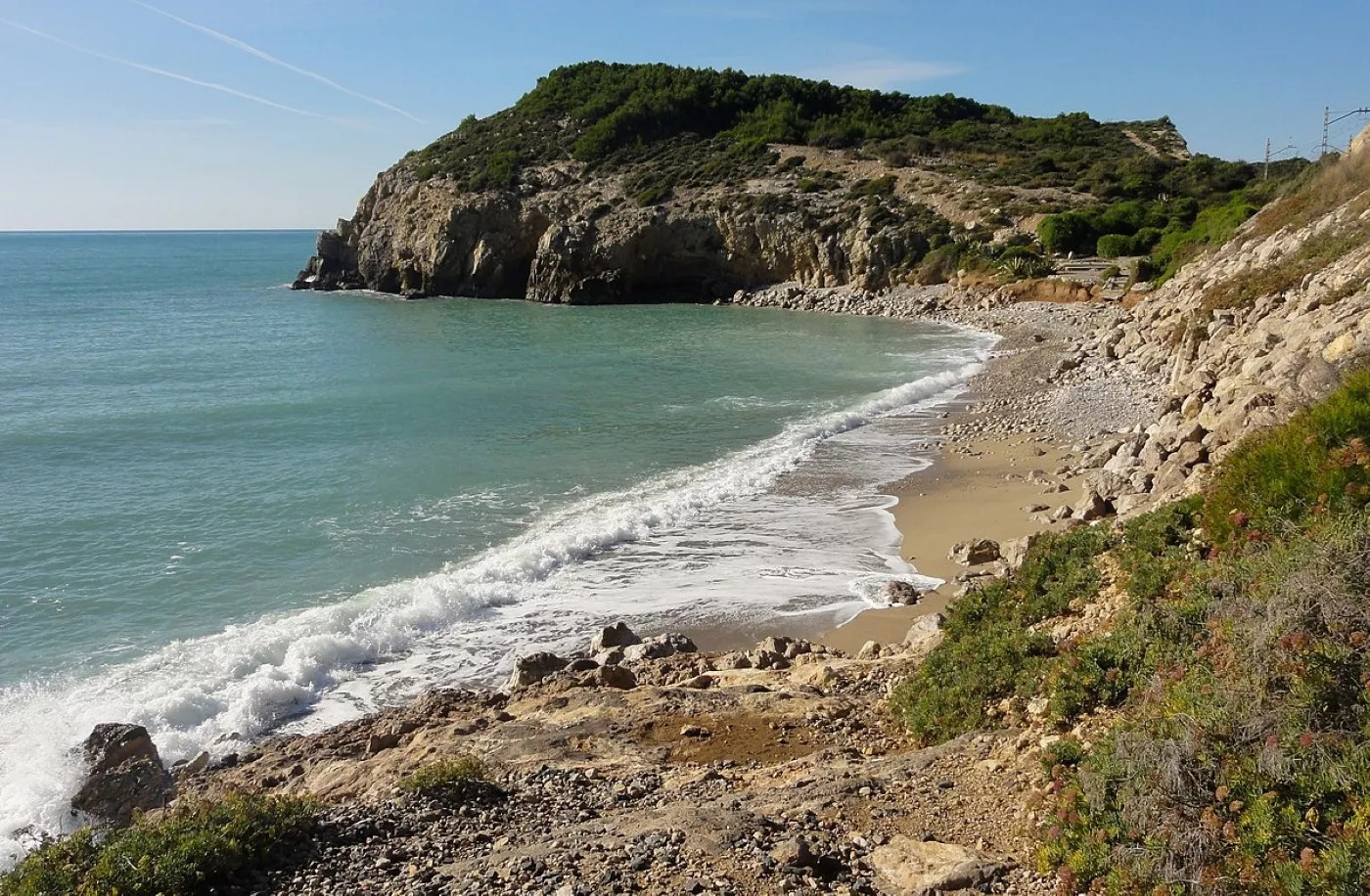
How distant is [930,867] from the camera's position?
534 centimetres

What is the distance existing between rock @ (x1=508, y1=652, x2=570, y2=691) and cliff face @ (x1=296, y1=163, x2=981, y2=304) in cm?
4731

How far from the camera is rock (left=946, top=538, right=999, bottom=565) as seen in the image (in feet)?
46.1

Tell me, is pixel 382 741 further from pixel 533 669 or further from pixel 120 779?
pixel 120 779

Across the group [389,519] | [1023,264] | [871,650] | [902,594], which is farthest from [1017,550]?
[1023,264]

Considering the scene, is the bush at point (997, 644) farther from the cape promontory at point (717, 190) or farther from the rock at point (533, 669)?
the cape promontory at point (717, 190)

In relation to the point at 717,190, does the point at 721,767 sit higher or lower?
lower

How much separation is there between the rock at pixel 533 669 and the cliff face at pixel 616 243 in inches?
1863

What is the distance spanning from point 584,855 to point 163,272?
383 feet

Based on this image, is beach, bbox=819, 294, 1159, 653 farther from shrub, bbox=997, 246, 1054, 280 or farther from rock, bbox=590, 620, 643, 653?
shrub, bbox=997, 246, 1054, 280

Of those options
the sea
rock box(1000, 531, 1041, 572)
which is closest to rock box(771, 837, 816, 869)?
the sea

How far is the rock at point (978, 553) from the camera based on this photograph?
46.1 feet

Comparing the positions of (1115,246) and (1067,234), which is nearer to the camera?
(1115,246)

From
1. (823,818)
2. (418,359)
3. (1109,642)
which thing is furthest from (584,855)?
(418,359)

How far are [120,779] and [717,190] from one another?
2323 inches
